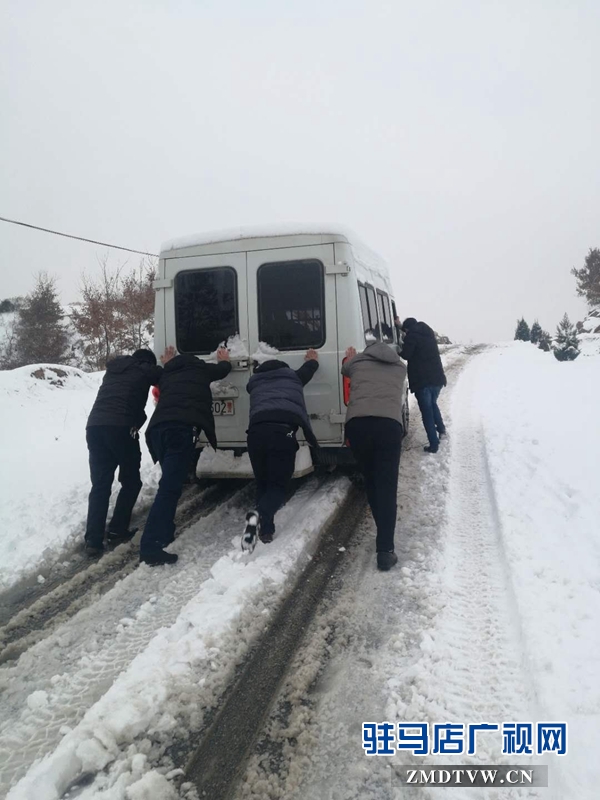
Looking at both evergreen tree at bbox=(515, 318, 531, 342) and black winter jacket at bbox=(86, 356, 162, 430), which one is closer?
black winter jacket at bbox=(86, 356, 162, 430)

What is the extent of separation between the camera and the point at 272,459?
4.72 metres

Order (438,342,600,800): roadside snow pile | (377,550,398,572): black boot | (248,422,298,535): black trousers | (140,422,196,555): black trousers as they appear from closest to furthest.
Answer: (438,342,600,800): roadside snow pile < (377,550,398,572): black boot < (140,422,196,555): black trousers < (248,422,298,535): black trousers

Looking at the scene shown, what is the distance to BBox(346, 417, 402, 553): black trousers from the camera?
170 inches

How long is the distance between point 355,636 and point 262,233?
160 inches

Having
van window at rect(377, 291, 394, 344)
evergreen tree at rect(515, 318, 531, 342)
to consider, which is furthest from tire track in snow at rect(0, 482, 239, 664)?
evergreen tree at rect(515, 318, 531, 342)

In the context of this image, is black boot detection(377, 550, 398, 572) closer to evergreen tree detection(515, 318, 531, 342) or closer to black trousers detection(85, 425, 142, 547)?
black trousers detection(85, 425, 142, 547)

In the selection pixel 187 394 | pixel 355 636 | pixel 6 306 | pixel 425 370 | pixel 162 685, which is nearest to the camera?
pixel 162 685

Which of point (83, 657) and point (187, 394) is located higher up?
point (187, 394)

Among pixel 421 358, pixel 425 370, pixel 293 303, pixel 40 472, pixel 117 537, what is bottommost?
pixel 117 537

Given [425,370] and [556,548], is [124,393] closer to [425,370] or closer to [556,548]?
[556,548]

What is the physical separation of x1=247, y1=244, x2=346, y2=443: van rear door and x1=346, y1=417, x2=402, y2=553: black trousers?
935 mm

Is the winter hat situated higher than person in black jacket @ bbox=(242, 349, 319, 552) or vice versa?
the winter hat

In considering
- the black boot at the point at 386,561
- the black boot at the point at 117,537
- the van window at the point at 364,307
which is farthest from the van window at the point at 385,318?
the black boot at the point at 117,537

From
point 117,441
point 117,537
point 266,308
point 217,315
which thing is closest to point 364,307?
point 266,308
